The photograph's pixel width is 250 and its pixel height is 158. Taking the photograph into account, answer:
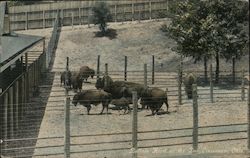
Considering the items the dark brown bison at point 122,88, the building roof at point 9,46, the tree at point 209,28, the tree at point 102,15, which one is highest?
the tree at point 102,15

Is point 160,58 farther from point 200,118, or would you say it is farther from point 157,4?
point 200,118

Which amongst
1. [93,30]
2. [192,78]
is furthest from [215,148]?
[93,30]

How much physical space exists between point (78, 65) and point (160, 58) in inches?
235

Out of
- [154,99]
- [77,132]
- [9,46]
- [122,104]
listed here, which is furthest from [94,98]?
[77,132]

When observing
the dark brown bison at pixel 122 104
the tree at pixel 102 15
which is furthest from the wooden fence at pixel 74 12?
the dark brown bison at pixel 122 104

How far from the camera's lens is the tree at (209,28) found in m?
30.6

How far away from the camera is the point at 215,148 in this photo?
46.2 ft

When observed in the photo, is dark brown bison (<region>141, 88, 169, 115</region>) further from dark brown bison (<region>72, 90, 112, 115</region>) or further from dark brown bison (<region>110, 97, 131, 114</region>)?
dark brown bison (<region>72, 90, 112, 115</region>)

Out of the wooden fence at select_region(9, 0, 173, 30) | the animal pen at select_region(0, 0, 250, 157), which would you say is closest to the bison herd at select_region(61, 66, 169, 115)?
the animal pen at select_region(0, 0, 250, 157)

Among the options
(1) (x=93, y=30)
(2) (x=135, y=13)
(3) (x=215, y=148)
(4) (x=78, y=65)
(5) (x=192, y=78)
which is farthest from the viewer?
(2) (x=135, y=13)

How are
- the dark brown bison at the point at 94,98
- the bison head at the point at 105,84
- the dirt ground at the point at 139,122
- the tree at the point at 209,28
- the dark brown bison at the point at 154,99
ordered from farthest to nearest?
the tree at the point at 209,28, the bison head at the point at 105,84, the dark brown bison at the point at 94,98, the dark brown bison at the point at 154,99, the dirt ground at the point at 139,122

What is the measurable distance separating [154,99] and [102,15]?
1123 inches

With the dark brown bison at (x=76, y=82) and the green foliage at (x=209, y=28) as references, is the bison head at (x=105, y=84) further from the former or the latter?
the green foliage at (x=209, y=28)

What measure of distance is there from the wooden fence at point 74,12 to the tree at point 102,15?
256 centimetres
